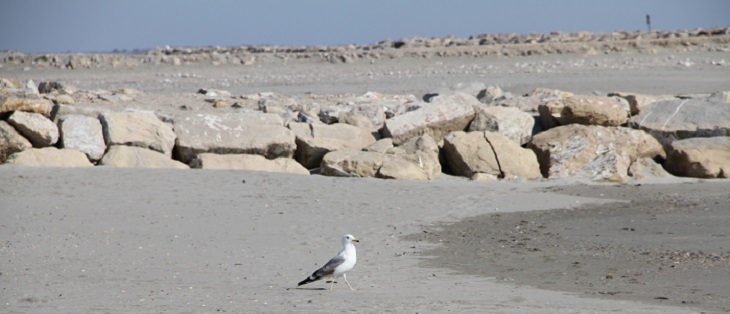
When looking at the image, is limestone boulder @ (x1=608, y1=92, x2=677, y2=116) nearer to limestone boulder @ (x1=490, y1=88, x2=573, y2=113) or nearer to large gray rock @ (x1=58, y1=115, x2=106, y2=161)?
limestone boulder @ (x1=490, y1=88, x2=573, y2=113)

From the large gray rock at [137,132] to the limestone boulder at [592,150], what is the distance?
5.49 m

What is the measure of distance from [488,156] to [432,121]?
1.33 metres

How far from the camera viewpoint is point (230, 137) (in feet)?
50.6

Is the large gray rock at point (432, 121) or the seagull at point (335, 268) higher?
the large gray rock at point (432, 121)

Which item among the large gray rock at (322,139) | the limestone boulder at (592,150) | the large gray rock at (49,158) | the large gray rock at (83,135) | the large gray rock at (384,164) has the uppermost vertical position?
the large gray rock at (83,135)

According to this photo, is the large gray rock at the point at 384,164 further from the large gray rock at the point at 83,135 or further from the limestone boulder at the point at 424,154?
the large gray rock at the point at 83,135

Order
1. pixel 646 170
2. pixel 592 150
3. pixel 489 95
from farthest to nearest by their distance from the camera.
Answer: pixel 489 95, pixel 646 170, pixel 592 150

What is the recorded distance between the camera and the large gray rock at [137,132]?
15.0 meters

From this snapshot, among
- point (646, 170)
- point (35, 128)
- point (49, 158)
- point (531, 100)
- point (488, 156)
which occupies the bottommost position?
point (646, 170)

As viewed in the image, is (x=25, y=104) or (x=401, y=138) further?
(x=401, y=138)

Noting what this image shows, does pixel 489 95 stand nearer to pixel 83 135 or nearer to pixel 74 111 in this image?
pixel 74 111

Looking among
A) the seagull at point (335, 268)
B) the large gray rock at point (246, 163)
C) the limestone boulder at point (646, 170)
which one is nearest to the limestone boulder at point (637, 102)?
the limestone boulder at point (646, 170)

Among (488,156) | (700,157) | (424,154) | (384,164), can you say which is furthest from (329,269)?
(700,157)

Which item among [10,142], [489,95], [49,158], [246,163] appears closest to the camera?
[49,158]
